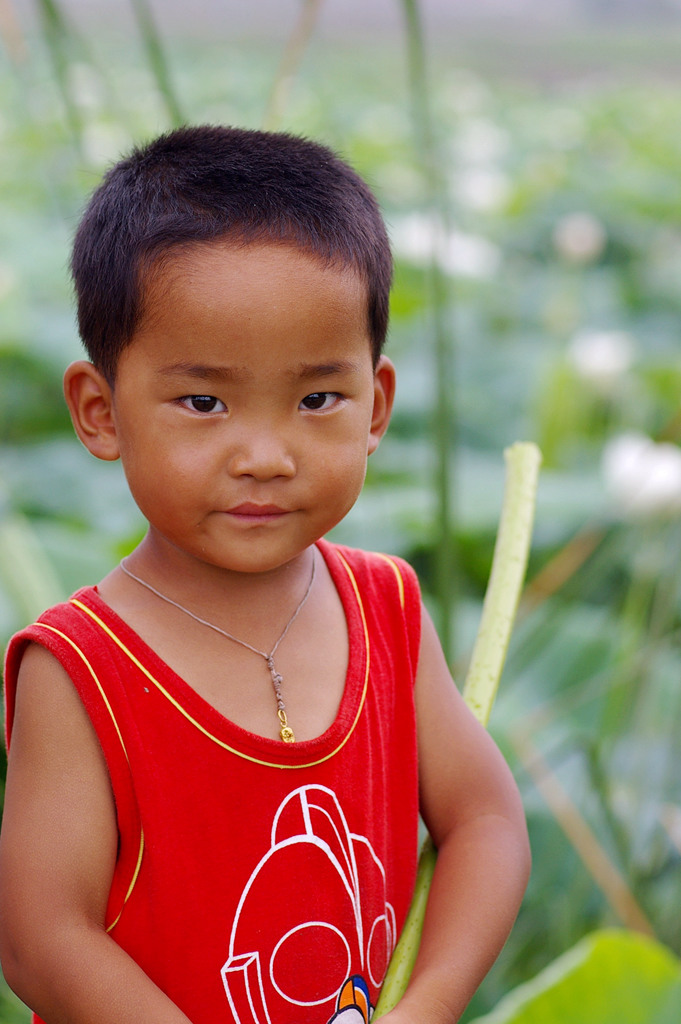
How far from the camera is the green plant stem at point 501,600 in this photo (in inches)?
24.2

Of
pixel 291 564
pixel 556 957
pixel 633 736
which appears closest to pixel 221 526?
pixel 291 564

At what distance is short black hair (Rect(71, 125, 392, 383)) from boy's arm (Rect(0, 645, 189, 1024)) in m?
0.15

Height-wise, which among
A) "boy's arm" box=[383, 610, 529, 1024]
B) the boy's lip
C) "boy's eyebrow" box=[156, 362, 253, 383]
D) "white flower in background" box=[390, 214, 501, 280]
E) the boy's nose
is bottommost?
"boy's arm" box=[383, 610, 529, 1024]

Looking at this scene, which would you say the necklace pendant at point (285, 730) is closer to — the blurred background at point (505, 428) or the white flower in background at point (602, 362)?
the blurred background at point (505, 428)

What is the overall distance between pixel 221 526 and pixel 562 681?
1137mm

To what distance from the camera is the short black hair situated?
507 millimetres

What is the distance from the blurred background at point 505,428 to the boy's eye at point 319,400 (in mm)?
191

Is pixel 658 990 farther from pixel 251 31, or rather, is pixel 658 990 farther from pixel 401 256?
pixel 251 31

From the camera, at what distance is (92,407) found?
55 cm

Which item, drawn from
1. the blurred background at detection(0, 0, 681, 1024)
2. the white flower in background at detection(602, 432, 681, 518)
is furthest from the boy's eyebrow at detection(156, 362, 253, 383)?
the white flower in background at detection(602, 432, 681, 518)

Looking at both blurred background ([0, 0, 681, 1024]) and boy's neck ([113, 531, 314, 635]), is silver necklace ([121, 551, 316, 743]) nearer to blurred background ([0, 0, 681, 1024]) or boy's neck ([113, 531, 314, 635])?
boy's neck ([113, 531, 314, 635])

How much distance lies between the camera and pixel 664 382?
84.0 inches

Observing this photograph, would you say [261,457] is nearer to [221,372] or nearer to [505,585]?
[221,372]

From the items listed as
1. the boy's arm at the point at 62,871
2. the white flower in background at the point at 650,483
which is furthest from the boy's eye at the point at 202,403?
the white flower in background at the point at 650,483
